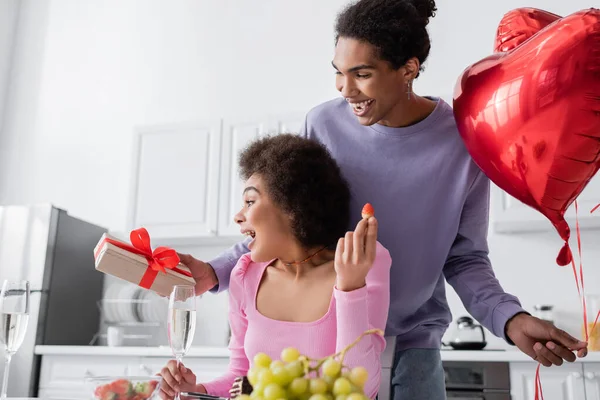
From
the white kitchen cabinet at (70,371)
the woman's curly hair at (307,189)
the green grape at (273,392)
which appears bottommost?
the white kitchen cabinet at (70,371)

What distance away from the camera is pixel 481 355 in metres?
2.44

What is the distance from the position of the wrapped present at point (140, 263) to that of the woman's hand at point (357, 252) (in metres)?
0.42

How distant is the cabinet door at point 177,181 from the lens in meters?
3.25

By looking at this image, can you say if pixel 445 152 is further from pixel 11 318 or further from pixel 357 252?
pixel 11 318

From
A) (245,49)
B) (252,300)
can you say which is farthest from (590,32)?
(245,49)

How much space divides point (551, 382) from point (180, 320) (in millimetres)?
1837

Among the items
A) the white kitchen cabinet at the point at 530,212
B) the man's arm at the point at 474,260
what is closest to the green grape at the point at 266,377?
the man's arm at the point at 474,260

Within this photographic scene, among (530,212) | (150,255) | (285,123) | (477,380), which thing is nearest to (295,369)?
(150,255)

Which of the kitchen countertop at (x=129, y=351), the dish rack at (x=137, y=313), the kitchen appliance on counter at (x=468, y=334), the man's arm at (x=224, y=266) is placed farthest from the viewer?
the dish rack at (x=137, y=313)

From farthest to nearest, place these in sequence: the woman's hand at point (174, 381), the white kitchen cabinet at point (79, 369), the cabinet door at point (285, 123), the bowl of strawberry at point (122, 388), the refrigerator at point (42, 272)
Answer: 1. the cabinet door at point (285, 123)
2. the refrigerator at point (42, 272)
3. the white kitchen cabinet at point (79, 369)
4. the woman's hand at point (174, 381)
5. the bowl of strawberry at point (122, 388)

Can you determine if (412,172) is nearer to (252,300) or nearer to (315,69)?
(252,300)

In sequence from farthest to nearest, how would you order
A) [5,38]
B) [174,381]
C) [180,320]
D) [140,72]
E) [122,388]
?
[5,38]
[140,72]
[174,381]
[180,320]
[122,388]

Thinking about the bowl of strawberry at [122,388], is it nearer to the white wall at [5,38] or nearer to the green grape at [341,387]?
the green grape at [341,387]

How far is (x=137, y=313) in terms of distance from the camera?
341 centimetres
